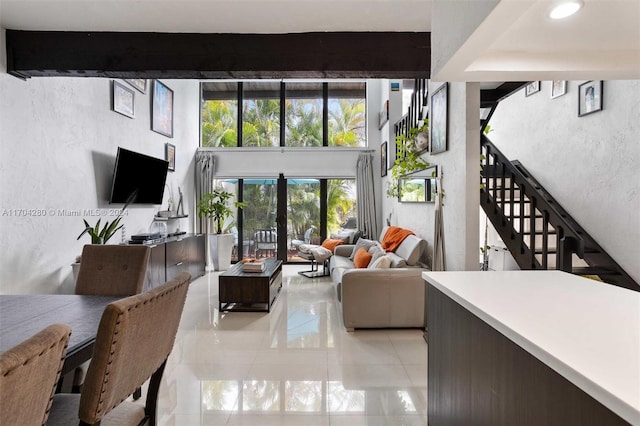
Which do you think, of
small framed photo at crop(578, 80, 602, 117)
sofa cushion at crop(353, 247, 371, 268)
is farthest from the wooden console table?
small framed photo at crop(578, 80, 602, 117)

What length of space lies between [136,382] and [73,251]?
351 centimetres

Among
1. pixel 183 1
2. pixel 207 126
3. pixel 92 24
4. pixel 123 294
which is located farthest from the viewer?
pixel 207 126

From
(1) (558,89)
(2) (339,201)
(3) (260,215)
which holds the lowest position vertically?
(3) (260,215)

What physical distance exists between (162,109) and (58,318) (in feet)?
17.2

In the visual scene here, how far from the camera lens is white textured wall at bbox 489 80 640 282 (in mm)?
2992

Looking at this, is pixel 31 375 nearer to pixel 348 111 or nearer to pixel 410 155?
pixel 410 155

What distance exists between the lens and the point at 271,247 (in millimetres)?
7801

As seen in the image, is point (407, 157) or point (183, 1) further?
point (407, 157)

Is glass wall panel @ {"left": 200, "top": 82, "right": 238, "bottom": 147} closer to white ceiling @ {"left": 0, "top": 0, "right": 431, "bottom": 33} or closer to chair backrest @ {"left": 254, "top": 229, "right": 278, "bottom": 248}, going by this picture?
chair backrest @ {"left": 254, "top": 229, "right": 278, "bottom": 248}

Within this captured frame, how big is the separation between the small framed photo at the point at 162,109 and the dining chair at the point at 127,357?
5181 millimetres

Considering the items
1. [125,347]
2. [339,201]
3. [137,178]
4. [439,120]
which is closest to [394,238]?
[439,120]

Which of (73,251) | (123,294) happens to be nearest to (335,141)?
(73,251)

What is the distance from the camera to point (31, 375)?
67cm

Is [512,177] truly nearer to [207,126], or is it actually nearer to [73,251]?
[73,251]
